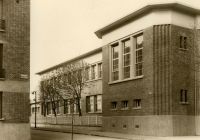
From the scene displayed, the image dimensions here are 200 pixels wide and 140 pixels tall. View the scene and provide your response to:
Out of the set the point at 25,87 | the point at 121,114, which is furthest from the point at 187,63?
the point at 25,87

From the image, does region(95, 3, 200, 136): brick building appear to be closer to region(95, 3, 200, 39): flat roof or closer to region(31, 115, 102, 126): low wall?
region(95, 3, 200, 39): flat roof

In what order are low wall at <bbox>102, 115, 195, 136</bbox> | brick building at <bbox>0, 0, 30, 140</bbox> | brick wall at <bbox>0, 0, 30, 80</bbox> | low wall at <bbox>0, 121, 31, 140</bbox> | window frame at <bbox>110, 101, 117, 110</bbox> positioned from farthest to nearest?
window frame at <bbox>110, 101, 117, 110</bbox> → low wall at <bbox>102, 115, 195, 136</bbox> → brick wall at <bbox>0, 0, 30, 80</bbox> → brick building at <bbox>0, 0, 30, 140</bbox> → low wall at <bbox>0, 121, 31, 140</bbox>

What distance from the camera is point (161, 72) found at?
95.6 ft

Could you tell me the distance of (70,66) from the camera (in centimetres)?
4578

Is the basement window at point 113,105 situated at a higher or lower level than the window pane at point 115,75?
lower

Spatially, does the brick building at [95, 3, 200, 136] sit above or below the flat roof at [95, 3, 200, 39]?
below

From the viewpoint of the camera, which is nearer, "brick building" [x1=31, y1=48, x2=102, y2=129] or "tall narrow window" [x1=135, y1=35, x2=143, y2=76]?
"tall narrow window" [x1=135, y1=35, x2=143, y2=76]

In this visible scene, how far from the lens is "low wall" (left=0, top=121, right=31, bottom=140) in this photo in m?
20.8

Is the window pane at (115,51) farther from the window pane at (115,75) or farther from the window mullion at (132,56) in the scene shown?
the window mullion at (132,56)

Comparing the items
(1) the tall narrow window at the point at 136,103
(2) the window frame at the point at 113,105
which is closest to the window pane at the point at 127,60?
(1) the tall narrow window at the point at 136,103

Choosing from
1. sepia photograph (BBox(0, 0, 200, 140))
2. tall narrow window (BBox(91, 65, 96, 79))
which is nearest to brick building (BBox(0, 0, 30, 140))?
sepia photograph (BBox(0, 0, 200, 140))

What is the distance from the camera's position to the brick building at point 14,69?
2106 cm

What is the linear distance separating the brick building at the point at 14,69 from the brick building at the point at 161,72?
11175 mm

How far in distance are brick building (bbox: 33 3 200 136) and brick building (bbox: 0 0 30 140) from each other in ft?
36.7
